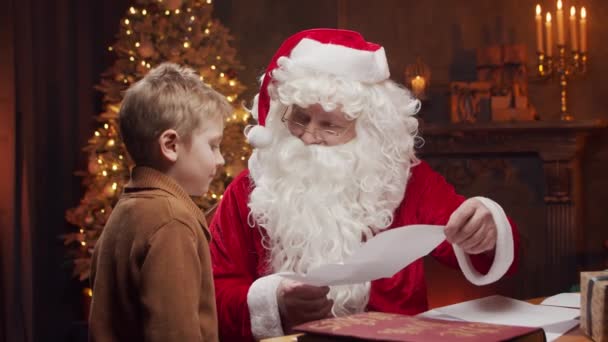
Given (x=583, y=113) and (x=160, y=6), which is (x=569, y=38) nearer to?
(x=583, y=113)

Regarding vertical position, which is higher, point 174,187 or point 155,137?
point 155,137

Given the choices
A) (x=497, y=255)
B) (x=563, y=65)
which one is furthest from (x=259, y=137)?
(x=563, y=65)

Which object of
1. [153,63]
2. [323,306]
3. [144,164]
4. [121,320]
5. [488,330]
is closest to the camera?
[488,330]

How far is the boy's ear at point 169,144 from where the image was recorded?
5.53ft

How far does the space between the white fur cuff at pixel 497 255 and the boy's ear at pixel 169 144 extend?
2.29 ft

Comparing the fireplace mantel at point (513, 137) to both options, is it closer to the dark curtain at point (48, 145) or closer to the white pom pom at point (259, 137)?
the dark curtain at point (48, 145)

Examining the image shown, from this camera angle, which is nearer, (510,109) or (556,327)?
(556,327)

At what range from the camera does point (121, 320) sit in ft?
5.25

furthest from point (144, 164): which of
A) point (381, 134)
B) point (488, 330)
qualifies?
point (381, 134)

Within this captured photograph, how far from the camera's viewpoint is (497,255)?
6.09 ft

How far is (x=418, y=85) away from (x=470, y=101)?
1.11 feet

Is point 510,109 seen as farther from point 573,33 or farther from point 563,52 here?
point 573,33

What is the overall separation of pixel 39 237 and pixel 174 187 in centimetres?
339

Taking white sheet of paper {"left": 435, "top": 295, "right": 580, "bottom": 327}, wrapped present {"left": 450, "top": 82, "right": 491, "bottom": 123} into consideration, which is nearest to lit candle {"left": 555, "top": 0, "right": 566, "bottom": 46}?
wrapped present {"left": 450, "top": 82, "right": 491, "bottom": 123}
